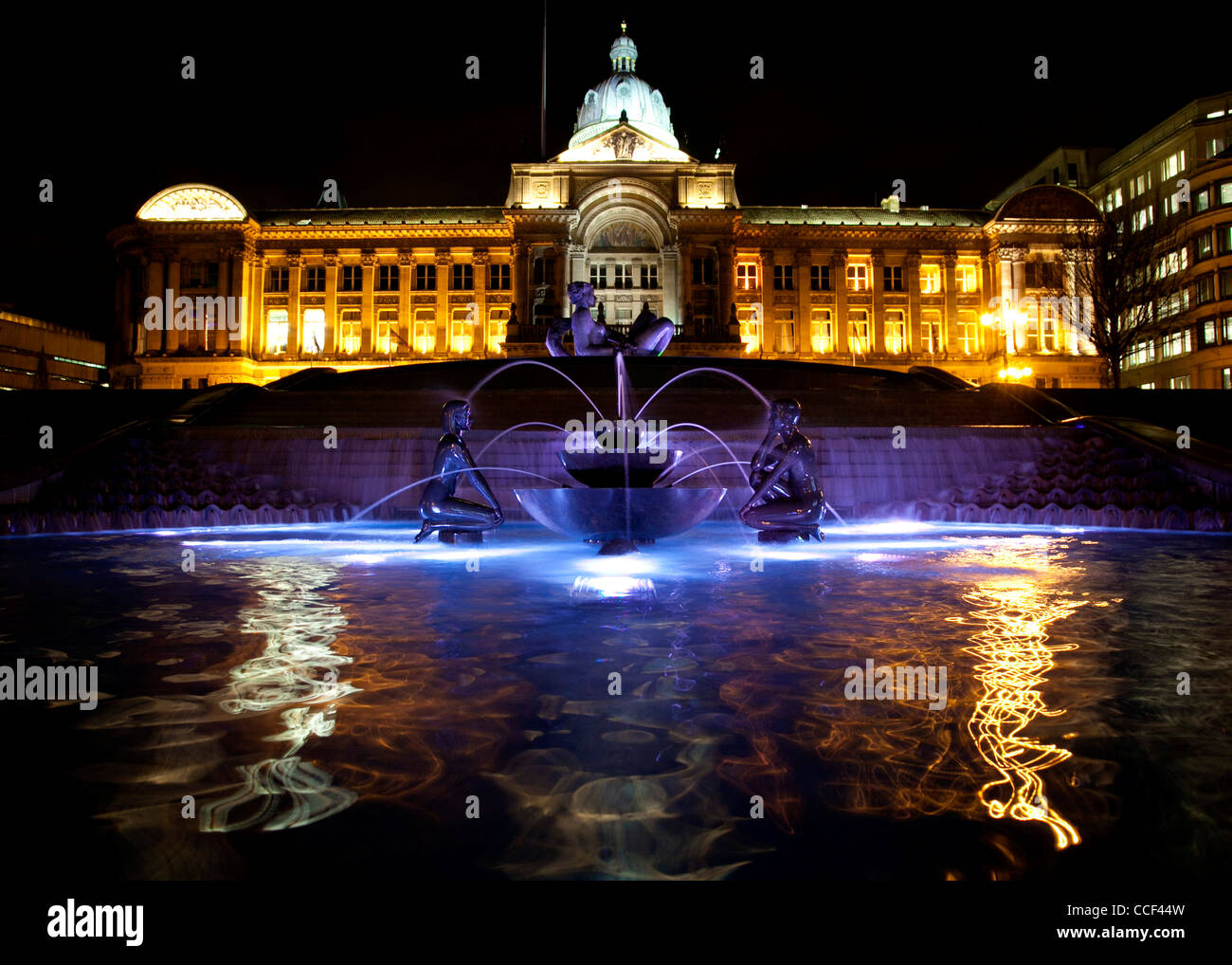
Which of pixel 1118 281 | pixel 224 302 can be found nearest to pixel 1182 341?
pixel 1118 281

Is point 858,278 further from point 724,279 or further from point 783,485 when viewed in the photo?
point 783,485

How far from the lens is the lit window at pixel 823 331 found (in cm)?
5141

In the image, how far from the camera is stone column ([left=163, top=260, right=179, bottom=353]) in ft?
163

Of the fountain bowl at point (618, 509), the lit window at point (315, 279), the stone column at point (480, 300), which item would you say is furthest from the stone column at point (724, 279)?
the fountain bowl at point (618, 509)

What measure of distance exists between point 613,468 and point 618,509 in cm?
42

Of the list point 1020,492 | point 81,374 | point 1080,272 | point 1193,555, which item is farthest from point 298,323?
point 1193,555

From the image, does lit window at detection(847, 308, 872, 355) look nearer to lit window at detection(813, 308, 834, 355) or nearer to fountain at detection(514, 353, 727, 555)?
lit window at detection(813, 308, 834, 355)

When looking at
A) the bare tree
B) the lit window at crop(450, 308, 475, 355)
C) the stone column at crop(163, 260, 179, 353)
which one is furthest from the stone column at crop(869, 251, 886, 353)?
the stone column at crop(163, 260, 179, 353)

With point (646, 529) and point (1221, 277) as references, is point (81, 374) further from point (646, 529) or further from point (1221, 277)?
point (1221, 277)

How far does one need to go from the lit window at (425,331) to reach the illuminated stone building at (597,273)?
0.13 metres

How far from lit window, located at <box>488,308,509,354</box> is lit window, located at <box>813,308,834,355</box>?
21363mm

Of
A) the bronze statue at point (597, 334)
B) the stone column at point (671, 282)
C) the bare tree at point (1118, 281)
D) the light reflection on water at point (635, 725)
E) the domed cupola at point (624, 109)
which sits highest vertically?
the domed cupola at point (624, 109)

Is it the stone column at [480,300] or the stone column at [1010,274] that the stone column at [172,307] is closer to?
the stone column at [480,300]

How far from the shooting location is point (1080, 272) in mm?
32188
